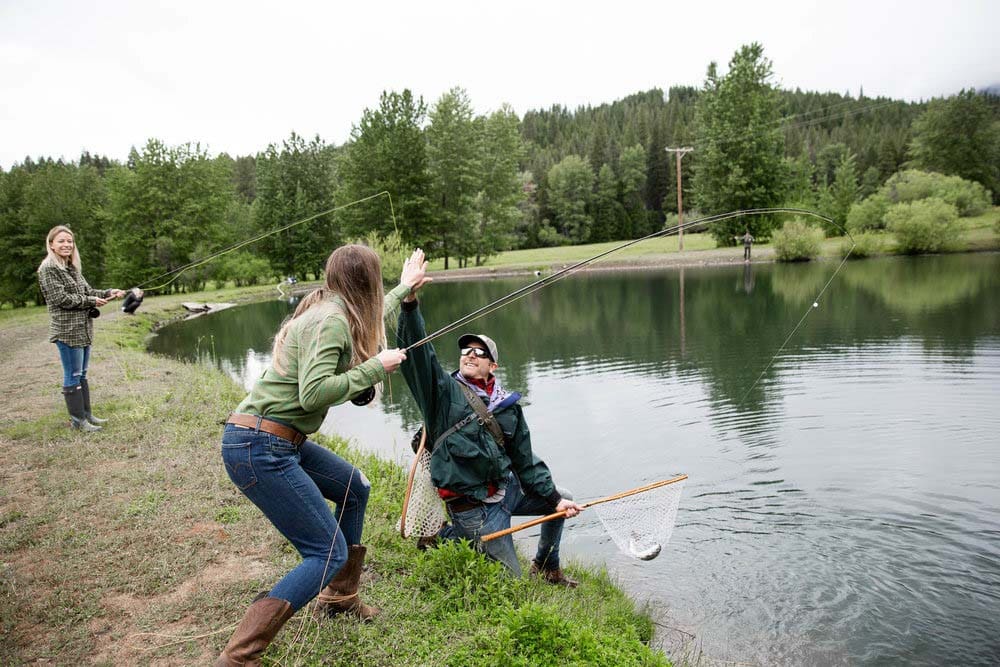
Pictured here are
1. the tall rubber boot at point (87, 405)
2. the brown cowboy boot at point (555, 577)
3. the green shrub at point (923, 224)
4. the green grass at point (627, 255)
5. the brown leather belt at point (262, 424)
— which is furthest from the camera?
the green grass at point (627, 255)

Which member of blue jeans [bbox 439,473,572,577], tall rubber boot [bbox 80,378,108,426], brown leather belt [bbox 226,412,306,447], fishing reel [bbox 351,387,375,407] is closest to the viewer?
brown leather belt [bbox 226,412,306,447]

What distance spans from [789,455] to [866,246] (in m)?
39.4

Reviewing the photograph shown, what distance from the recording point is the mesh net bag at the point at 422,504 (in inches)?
161

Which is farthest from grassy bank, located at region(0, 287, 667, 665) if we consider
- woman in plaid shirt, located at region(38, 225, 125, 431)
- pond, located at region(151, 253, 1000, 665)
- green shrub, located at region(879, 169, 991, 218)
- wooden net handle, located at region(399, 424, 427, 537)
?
green shrub, located at region(879, 169, 991, 218)

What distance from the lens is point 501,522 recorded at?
429 centimetres

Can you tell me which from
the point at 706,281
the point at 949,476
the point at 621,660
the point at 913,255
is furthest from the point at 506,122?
the point at 621,660

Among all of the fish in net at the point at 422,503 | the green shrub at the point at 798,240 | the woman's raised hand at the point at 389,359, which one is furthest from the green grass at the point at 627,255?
the woman's raised hand at the point at 389,359

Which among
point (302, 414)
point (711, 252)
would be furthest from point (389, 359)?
point (711, 252)

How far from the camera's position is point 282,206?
50.3 m

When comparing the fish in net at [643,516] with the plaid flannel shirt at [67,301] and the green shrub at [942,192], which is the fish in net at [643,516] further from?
the green shrub at [942,192]

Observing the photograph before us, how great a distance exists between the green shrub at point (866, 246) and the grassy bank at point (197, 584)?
4278 cm

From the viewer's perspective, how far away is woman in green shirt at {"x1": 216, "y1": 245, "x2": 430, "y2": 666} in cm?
282

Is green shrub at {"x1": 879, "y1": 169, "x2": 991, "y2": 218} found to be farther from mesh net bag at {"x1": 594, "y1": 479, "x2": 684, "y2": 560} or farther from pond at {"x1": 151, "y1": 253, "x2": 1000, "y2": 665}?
mesh net bag at {"x1": 594, "y1": 479, "x2": 684, "y2": 560}

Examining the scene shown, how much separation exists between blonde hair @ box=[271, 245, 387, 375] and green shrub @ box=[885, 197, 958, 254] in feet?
152
